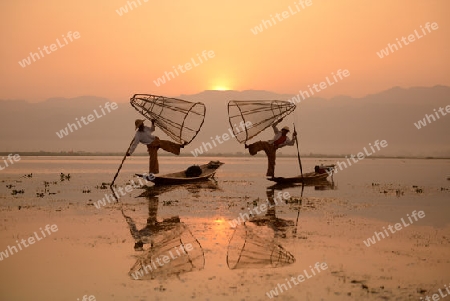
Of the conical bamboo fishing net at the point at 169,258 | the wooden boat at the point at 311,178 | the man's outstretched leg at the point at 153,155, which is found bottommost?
the wooden boat at the point at 311,178

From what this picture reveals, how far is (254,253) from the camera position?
478 inches

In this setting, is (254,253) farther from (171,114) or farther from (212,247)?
(171,114)

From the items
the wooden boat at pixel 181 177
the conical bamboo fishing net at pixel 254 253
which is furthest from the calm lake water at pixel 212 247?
the wooden boat at pixel 181 177

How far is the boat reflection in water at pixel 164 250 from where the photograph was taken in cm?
1048

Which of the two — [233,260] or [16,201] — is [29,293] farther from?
[16,201]

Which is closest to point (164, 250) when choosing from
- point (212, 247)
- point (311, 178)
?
point (212, 247)

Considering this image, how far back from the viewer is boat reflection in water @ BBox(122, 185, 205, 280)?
412 inches

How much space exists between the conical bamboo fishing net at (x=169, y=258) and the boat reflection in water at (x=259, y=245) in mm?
766

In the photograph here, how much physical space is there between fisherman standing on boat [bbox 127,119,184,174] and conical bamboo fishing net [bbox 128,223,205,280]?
42.4ft

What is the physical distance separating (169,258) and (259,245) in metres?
2.48

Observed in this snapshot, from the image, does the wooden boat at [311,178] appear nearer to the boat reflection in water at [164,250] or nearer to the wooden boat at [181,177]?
the wooden boat at [181,177]

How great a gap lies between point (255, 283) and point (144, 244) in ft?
13.3

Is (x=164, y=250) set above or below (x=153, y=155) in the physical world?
below

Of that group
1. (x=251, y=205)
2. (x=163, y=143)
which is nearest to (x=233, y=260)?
(x=251, y=205)
